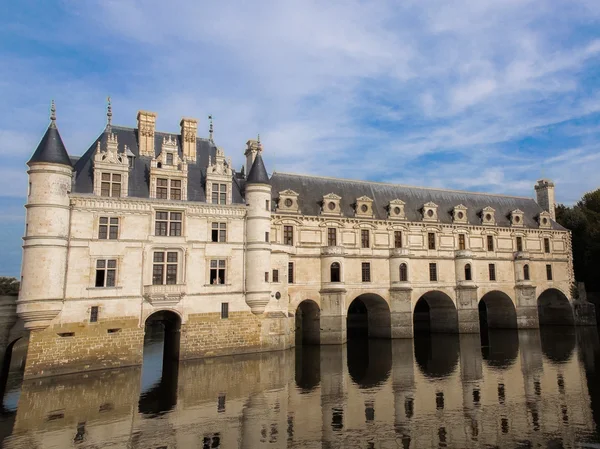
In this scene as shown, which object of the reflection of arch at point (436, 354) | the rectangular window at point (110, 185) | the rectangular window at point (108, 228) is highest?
the rectangular window at point (110, 185)

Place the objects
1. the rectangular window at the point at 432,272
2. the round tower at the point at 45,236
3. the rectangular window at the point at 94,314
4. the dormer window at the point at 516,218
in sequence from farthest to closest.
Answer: the dormer window at the point at 516,218 → the rectangular window at the point at 432,272 → the rectangular window at the point at 94,314 → the round tower at the point at 45,236

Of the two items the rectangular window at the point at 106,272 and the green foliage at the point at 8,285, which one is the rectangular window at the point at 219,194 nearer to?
the rectangular window at the point at 106,272

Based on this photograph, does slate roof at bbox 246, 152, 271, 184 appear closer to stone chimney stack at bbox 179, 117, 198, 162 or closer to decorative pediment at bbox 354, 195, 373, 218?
stone chimney stack at bbox 179, 117, 198, 162

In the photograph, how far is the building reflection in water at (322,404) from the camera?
13680 mm

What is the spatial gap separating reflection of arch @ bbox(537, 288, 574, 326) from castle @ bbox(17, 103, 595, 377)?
32.0 inches

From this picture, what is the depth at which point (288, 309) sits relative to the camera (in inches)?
1249

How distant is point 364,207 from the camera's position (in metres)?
36.8

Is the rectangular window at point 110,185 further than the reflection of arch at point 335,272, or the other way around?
the reflection of arch at point 335,272

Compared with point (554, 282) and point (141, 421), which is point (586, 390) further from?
point (554, 282)

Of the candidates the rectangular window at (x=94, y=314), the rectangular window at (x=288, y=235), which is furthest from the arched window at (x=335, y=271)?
the rectangular window at (x=94, y=314)

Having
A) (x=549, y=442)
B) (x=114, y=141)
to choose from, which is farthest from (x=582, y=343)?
(x=114, y=141)

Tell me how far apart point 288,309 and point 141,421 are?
668 inches

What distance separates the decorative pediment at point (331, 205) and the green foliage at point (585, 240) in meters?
32.0

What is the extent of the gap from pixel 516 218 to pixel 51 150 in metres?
40.6
